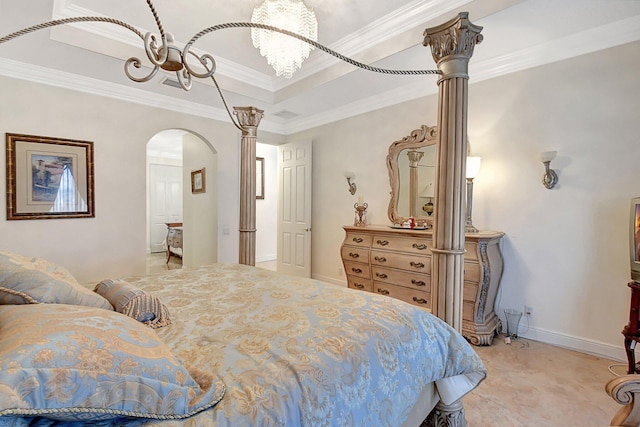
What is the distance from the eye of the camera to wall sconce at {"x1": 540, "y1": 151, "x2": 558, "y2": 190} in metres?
2.73

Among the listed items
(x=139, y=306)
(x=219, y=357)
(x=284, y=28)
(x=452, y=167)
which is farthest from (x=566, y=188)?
(x=139, y=306)

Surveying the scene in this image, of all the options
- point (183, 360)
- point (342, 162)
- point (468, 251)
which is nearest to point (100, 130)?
point (342, 162)

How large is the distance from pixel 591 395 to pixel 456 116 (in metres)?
2.09

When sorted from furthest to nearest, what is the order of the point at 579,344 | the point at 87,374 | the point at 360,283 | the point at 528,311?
the point at 360,283
the point at 528,311
the point at 579,344
the point at 87,374

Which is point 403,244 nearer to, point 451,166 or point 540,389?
point 540,389

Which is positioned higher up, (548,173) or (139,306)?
(548,173)

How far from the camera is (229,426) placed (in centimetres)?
76

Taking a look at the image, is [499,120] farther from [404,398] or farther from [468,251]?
[404,398]

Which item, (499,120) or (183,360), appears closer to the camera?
(183,360)

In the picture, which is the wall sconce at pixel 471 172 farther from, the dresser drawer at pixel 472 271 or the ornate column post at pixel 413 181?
the ornate column post at pixel 413 181

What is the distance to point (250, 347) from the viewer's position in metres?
1.06

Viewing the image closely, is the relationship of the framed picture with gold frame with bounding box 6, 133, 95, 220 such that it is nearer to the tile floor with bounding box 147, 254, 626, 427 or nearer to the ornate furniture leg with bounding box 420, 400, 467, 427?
the ornate furniture leg with bounding box 420, 400, 467, 427

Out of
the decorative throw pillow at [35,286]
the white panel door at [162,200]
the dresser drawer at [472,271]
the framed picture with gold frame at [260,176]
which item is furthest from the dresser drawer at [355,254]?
the white panel door at [162,200]

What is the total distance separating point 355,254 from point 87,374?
127 inches
